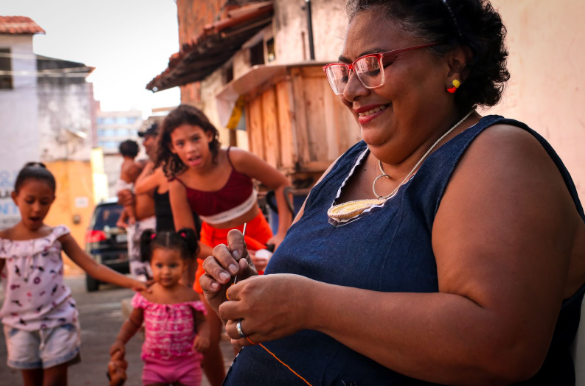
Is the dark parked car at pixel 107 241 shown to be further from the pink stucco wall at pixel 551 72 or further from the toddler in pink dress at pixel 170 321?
the pink stucco wall at pixel 551 72

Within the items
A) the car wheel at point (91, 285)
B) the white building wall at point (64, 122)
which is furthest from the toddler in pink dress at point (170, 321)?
the white building wall at point (64, 122)

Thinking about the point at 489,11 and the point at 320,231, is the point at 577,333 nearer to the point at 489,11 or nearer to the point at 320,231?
the point at 320,231

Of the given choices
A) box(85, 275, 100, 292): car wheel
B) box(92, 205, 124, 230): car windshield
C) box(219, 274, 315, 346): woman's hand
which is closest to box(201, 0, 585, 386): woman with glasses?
box(219, 274, 315, 346): woman's hand

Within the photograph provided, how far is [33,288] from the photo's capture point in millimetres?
4426

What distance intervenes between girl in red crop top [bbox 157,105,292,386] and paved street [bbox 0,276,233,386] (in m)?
1.55

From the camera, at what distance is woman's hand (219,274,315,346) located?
4.62 feet

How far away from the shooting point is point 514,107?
4102 mm

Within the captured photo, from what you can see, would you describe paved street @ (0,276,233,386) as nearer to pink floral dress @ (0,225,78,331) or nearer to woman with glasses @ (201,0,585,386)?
pink floral dress @ (0,225,78,331)

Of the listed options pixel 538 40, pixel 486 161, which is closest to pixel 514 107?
pixel 538 40

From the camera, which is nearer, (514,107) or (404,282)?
(404,282)

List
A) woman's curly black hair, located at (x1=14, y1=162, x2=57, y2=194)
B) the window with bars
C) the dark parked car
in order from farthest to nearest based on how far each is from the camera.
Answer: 1. the window with bars
2. the dark parked car
3. woman's curly black hair, located at (x1=14, y1=162, x2=57, y2=194)

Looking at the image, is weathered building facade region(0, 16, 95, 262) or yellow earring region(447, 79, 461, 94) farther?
weathered building facade region(0, 16, 95, 262)

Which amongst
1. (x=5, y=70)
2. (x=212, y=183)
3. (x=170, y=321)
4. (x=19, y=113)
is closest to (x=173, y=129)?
(x=212, y=183)

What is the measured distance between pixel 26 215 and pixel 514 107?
356cm
